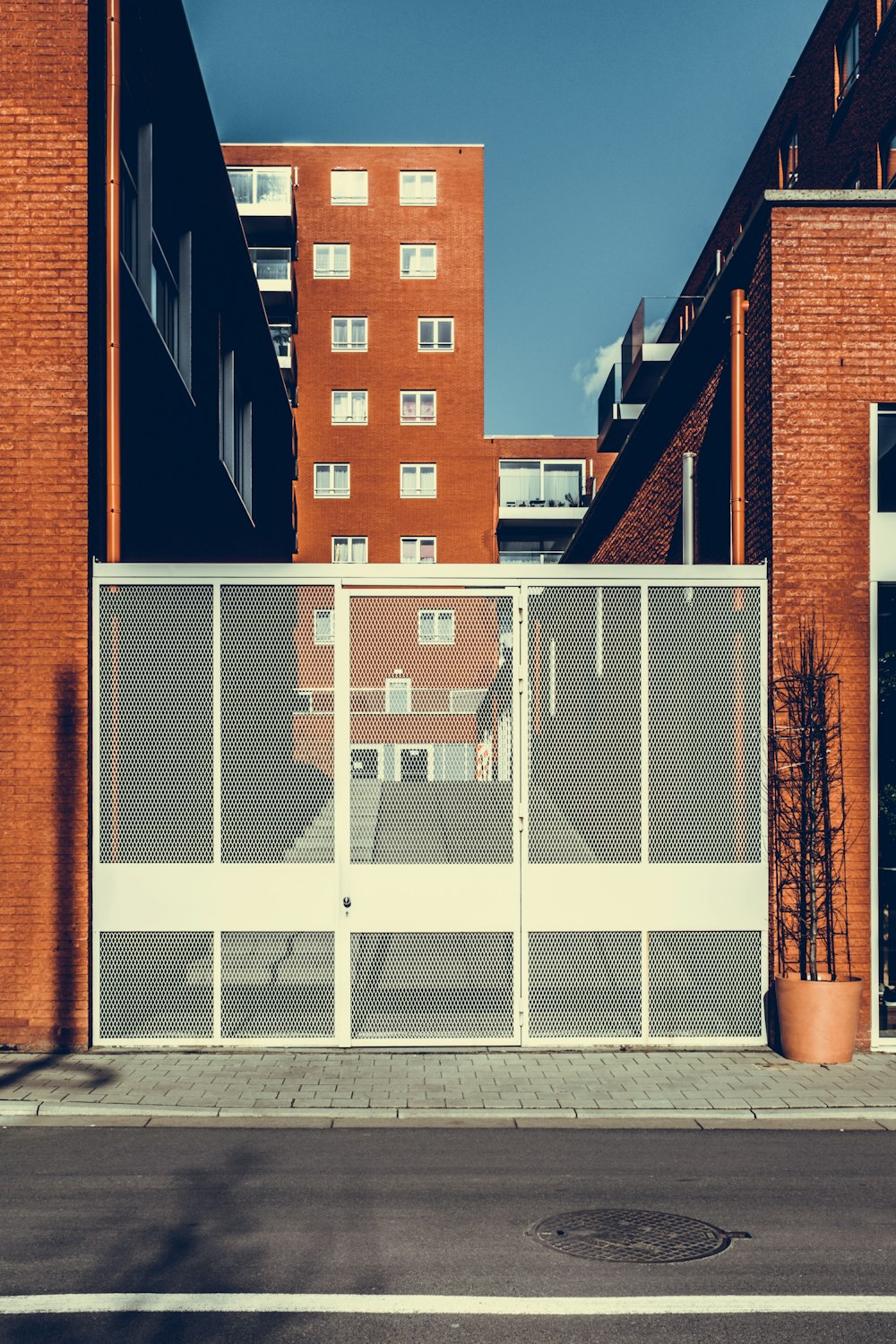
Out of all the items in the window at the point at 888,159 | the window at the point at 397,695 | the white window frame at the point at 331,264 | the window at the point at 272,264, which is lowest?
the window at the point at 397,695

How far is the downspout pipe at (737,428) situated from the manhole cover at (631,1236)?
5930mm

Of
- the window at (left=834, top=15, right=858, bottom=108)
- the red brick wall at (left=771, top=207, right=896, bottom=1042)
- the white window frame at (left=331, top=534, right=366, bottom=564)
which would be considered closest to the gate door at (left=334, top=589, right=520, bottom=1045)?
the red brick wall at (left=771, top=207, right=896, bottom=1042)

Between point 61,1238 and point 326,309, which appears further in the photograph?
point 326,309

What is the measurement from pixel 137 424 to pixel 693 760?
18.4ft

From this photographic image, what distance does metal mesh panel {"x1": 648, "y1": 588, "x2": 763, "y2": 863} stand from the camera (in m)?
10.0

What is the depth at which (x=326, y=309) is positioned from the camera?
159 ft

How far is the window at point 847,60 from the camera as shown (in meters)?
24.2

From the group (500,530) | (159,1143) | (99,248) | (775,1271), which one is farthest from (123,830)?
(500,530)

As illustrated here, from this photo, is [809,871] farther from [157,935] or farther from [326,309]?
[326,309]

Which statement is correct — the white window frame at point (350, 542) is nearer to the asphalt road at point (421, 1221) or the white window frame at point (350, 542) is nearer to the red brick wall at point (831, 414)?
the red brick wall at point (831, 414)

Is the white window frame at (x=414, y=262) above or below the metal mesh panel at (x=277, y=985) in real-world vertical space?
above

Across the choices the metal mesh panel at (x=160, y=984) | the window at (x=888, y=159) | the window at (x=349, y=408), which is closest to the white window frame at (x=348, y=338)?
the window at (x=349, y=408)

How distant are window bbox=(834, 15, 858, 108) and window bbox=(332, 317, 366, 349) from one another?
25579 mm

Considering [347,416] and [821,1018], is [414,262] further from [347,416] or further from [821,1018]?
[821,1018]
